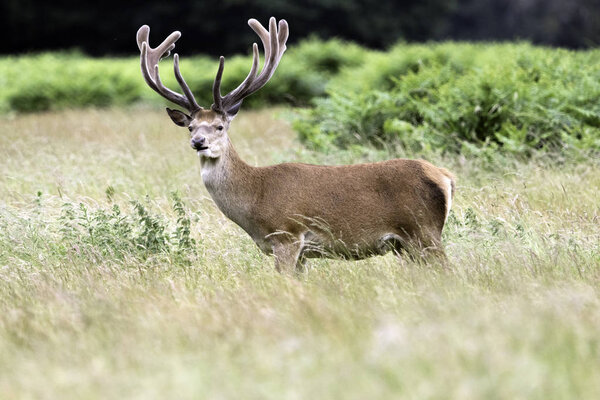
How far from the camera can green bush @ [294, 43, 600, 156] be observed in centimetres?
895

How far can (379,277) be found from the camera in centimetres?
483

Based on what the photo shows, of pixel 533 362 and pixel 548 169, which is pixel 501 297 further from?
pixel 548 169

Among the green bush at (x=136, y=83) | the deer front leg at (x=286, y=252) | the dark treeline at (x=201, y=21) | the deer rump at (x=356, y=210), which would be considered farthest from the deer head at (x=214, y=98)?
the dark treeline at (x=201, y=21)

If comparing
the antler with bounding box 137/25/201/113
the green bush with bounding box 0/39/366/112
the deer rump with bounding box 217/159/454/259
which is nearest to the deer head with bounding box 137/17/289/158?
the antler with bounding box 137/25/201/113

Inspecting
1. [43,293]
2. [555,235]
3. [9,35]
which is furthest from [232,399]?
[9,35]

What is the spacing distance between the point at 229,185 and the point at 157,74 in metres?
0.93

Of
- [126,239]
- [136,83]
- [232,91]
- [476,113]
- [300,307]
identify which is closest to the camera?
[300,307]

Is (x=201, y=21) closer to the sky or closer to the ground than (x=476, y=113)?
closer to the ground

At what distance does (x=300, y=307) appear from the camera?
4117 mm

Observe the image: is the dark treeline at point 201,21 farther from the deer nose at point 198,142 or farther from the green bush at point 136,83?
the deer nose at point 198,142

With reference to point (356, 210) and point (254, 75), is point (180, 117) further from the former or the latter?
point (356, 210)

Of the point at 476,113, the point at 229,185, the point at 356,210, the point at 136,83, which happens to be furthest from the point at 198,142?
the point at 136,83

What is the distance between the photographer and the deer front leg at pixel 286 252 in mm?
5219

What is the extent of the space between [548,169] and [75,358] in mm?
5219
